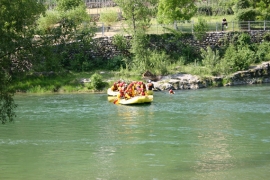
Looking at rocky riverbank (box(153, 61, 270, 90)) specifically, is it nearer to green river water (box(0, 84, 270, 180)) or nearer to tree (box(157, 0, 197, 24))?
green river water (box(0, 84, 270, 180))

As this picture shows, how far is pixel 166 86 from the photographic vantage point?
35938 millimetres

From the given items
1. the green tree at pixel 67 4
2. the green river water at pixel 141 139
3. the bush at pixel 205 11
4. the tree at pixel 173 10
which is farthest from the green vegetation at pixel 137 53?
the bush at pixel 205 11

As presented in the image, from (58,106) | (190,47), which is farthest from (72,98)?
(190,47)

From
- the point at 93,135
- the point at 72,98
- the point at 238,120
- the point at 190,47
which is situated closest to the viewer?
the point at 93,135

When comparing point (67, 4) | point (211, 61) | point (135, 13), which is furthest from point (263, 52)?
point (67, 4)

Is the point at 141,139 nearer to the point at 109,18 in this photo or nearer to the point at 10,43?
the point at 10,43

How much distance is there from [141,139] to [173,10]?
22.9 meters

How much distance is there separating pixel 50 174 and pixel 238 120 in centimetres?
1029

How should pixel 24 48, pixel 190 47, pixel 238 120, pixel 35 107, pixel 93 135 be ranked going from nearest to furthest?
pixel 24 48 → pixel 93 135 → pixel 238 120 → pixel 35 107 → pixel 190 47

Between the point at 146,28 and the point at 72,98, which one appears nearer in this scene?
the point at 72,98

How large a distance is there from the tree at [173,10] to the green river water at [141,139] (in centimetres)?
1223

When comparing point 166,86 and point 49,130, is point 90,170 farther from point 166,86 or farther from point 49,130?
point 166,86

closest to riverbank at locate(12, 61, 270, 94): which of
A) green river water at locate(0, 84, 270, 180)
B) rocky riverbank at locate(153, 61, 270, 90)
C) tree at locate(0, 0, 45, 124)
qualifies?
rocky riverbank at locate(153, 61, 270, 90)

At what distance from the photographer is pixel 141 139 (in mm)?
21438
